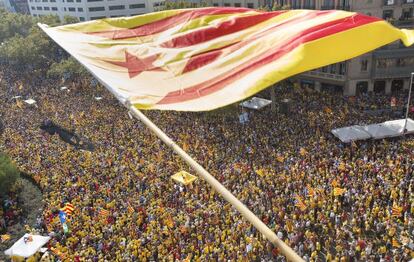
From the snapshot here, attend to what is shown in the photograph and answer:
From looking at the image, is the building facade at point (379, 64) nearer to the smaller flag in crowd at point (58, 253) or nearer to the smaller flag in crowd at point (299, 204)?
the smaller flag in crowd at point (299, 204)

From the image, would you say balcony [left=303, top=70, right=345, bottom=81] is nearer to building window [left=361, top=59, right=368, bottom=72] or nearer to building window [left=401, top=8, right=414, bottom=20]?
building window [left=361, top=59, right=368, bottom=72]

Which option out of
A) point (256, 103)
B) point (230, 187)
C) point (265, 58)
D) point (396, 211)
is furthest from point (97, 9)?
point (265, 58)

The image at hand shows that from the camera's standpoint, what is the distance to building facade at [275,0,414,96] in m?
39.5

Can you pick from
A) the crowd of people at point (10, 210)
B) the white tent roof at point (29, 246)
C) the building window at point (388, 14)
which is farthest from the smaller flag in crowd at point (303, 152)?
the building window at point (388, 14)

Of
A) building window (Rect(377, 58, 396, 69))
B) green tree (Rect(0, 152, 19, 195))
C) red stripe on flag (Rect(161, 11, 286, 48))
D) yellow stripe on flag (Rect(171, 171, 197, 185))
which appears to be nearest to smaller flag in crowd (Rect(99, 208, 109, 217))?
yellow stripe on flag (Rect(171, 171, 197, 185))

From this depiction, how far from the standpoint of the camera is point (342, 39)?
286 inches

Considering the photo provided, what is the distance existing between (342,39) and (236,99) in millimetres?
2721

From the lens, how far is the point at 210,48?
9.20 m

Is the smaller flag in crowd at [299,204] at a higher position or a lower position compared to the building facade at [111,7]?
lower

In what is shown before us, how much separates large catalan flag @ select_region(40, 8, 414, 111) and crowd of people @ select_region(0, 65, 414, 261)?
36.0 ft

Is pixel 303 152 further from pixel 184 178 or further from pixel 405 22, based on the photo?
pixel 405 22

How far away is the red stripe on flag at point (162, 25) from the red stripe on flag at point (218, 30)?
0.86 m

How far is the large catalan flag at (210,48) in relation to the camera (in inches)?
267

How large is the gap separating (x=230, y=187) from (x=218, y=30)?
14.8 metres
